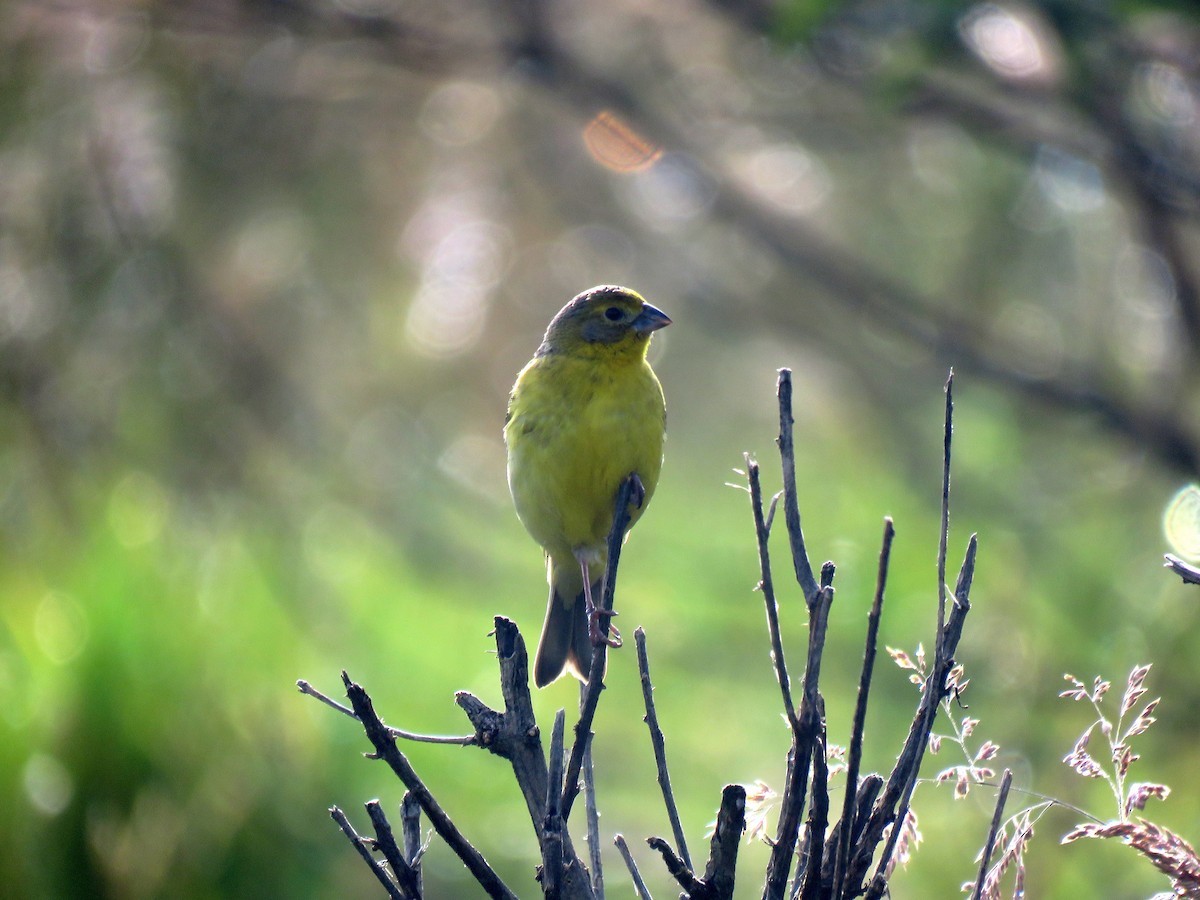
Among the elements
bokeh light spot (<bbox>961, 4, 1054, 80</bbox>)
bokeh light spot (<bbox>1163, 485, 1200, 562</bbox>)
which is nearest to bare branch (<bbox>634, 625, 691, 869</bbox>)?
bokeh light spot (<bbox>1163, 485, 1200, 562</bbox>)

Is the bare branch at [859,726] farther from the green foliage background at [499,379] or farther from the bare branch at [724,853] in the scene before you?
the green foliage background at [499,379]

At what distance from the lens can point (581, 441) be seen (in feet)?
9.23

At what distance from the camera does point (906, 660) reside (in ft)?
4.06

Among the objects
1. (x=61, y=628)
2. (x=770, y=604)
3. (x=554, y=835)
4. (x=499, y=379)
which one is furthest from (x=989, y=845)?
(x=499, y=379)

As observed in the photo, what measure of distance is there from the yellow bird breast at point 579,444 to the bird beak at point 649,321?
0.40 ft

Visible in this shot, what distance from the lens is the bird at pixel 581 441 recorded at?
2812mm

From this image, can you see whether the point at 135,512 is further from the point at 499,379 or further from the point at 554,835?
the point at 554,835

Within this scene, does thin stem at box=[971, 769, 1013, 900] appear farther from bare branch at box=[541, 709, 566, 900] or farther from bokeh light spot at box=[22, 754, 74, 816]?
bokeh light spot at box=[22, 754, 74, 816]

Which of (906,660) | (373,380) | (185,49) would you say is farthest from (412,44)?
(906,660)

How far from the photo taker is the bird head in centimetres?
313

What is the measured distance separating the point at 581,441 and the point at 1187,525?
5.11 ft

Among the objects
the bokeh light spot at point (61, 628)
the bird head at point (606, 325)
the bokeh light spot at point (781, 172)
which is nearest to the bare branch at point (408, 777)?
the bird head at point (606, 325)

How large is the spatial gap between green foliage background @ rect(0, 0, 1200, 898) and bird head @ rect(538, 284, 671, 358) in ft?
2.66

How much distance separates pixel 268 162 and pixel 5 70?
3.92 ft
